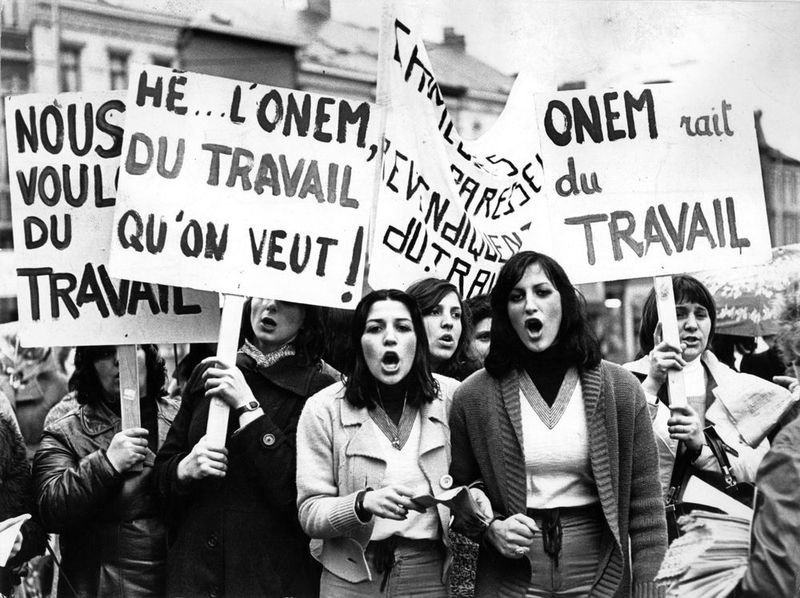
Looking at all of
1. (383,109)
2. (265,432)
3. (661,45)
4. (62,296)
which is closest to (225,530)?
(265,432)

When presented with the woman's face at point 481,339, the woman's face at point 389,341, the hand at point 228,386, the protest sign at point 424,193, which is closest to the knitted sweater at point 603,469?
the woman's face at point 389,341

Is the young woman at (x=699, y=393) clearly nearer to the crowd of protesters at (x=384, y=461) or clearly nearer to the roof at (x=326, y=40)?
the crowd of protesters at (x=384, y=461)

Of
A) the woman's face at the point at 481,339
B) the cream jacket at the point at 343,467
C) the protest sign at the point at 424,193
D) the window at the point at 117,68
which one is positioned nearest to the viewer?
the cream jacket at the point at 343,467

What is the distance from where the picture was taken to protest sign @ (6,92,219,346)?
4730mm

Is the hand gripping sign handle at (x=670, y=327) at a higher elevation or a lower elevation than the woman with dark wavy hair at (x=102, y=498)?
higher

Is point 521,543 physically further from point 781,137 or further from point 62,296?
point 781,137

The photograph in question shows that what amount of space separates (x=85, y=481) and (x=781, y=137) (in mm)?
4844

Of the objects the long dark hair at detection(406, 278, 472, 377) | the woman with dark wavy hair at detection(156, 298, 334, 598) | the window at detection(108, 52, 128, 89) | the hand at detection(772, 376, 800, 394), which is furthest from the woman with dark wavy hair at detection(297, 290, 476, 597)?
the window at detection(108, 52, 128, 89)

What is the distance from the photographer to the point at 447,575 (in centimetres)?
406

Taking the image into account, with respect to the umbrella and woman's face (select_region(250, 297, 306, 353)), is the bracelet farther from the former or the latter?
the umbrella

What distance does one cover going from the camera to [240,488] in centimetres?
438

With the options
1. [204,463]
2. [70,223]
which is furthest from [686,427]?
[70,223]

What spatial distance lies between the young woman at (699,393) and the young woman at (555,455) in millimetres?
617

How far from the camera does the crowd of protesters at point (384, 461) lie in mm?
3873
